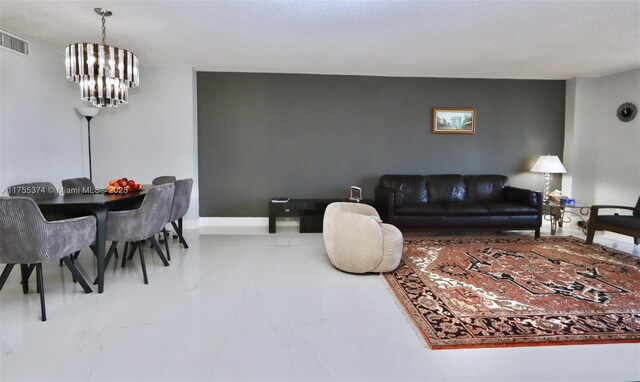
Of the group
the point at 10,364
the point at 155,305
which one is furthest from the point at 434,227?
the point at 10,364

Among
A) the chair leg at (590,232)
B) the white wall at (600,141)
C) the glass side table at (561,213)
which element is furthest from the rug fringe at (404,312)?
the white wall at (600,141)

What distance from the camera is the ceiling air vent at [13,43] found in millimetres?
3811

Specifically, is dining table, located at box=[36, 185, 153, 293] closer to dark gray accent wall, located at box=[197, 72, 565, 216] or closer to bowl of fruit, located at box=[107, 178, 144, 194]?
bowl of fruit, located at box=[107, 178, 144, 194]

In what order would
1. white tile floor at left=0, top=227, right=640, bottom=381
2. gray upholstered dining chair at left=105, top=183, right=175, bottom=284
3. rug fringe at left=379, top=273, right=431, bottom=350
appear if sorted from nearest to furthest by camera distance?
white tile floor at left=0, top=227, right=640, bottom=381, rug fringe at left=379, top=273, right=431, bottom=350, gray upholstered dining chair at left=105, top=183, right=175, bottom=284

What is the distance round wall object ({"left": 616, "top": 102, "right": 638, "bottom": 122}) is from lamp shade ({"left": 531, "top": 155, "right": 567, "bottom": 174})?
1.15 meters

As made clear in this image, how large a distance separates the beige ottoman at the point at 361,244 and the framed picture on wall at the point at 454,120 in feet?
10.4

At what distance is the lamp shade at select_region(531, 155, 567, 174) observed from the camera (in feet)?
17.6

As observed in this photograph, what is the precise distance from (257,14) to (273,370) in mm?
3163

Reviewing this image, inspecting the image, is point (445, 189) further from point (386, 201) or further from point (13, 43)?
point (13, 43)

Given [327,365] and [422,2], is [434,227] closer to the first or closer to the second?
[422,2]

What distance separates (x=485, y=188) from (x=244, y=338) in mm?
4791

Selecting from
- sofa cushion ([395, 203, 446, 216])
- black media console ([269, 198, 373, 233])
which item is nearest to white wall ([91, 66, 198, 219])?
black media console ([269, 198, 373, 233])

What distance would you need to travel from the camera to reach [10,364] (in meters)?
1.87

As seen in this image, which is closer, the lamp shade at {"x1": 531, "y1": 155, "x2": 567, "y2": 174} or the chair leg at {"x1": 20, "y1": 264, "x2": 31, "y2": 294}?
the chair leg at {"x1": 20, "y1": 264, "x2": 31, "y2": 294}
